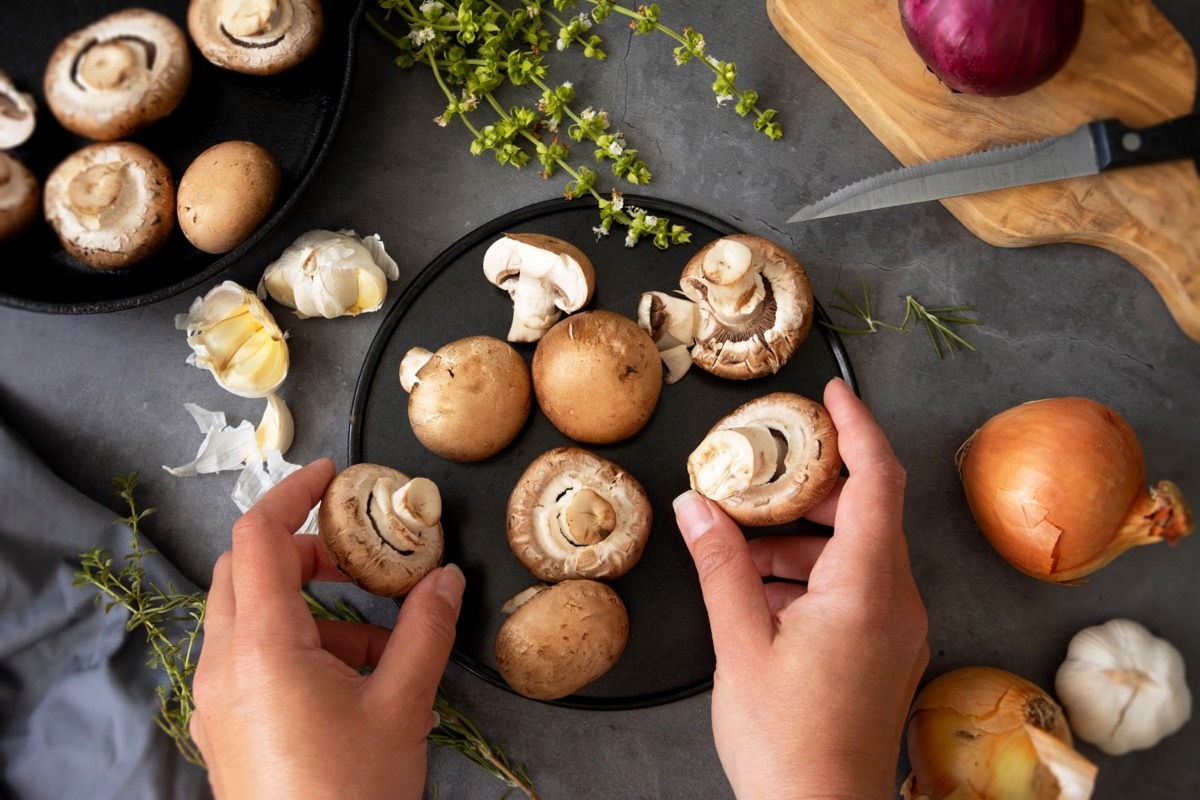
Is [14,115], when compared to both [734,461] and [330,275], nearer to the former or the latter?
[330,275]

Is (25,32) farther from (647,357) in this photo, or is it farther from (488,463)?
(647,357)

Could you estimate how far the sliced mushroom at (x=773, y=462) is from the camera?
1.16m

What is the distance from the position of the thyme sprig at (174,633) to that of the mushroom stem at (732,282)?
0.77 meters

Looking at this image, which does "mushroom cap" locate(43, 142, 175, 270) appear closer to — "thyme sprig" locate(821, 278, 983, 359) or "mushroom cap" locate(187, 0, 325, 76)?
→ "mushroom cap" locate(187, 0, 325, 76)

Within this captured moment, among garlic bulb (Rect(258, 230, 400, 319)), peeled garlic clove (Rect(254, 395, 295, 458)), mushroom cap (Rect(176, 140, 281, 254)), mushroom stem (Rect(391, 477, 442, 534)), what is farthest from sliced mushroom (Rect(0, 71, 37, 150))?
mushroom stem (Rect(391, 477, 442, 534))

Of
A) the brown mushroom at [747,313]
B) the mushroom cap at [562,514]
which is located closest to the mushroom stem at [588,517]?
the mushroom cap at [562,514]

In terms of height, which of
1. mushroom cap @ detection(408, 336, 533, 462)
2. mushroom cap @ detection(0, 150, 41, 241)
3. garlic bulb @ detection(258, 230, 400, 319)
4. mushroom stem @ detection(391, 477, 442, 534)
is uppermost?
mushroom cap @ detection(0, 150, 41, 241)

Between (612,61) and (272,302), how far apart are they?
75cm

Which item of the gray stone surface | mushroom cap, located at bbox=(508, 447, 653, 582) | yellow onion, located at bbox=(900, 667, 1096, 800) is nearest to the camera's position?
yellow onion, located at bbox=(900, 667, 1096, 800)

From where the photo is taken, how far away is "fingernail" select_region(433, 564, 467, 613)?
115 cm

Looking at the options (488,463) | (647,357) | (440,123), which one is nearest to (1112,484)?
(647,357)

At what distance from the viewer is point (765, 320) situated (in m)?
1.27

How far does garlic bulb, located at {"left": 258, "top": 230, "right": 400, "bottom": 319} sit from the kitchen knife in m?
0.75

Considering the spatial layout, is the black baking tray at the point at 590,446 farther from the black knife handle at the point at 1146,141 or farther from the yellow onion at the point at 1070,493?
the black knife handle at the point at 1146,141
